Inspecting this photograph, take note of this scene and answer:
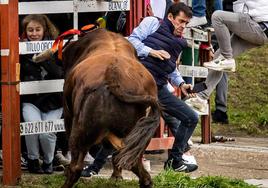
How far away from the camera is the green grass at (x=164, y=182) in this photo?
7902mm

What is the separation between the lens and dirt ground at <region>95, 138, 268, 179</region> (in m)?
9.09

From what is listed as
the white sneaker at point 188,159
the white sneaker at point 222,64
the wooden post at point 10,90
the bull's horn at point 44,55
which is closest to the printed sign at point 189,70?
the white sneaker at point 222,64

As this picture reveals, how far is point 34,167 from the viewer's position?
861 centimetres

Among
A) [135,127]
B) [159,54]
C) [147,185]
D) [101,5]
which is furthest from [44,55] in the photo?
[135,127]

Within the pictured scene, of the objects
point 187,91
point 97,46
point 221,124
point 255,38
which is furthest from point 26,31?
point 221,124

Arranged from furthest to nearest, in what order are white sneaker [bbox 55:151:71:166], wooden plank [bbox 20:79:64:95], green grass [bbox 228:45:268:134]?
green grass [bbox 228:45:268:134]
white sneaker [bbox 55:151:71:166]
wooden plank [bbox 20:79:64:95]

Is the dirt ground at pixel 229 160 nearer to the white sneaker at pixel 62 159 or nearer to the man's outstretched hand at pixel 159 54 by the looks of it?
the white sneaker at pixel 62 159

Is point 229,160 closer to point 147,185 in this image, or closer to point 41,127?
point 41,127

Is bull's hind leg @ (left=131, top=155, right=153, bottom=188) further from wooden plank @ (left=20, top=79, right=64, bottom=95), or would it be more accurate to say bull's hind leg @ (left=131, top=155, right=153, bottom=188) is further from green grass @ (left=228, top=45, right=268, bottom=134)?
green grass @ (left=228, top=45, right=268, bottom=134)

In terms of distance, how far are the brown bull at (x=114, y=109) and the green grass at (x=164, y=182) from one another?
0.67 m

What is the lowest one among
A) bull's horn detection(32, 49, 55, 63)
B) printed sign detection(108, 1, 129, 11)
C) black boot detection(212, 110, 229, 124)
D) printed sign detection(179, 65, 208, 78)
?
black boot detection(212, 110, 229, 124)

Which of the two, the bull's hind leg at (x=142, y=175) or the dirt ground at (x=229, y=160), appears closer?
the bull's hind leg at (x=142, y=175)

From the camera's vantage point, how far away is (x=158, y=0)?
9.89 metres

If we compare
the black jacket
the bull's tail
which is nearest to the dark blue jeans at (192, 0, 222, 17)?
the black jacket
